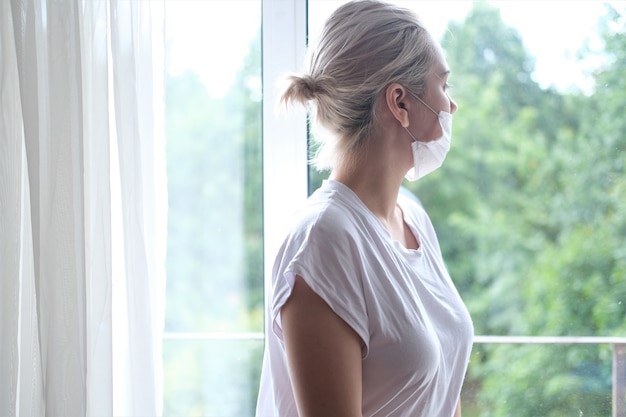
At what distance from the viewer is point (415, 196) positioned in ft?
5.40

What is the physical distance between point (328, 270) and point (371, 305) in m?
0.09

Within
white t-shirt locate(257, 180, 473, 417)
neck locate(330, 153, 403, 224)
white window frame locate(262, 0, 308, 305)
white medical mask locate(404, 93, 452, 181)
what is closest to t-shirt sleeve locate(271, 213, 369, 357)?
white t-shirt locate(257, 180, 473, 417)

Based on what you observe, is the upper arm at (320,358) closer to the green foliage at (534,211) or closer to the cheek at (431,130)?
the cheek at (431,130)

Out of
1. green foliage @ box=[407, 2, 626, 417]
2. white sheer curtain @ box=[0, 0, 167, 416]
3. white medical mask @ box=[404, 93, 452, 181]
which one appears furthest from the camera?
green foliage @ box=[407, 2, 626, 417]

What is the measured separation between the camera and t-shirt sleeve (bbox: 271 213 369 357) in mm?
1084

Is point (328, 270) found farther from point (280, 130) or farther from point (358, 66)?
point (280, 130)

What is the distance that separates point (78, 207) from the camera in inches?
46.8

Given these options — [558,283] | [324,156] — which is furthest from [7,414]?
[558,283]

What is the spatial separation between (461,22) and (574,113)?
0.33 m

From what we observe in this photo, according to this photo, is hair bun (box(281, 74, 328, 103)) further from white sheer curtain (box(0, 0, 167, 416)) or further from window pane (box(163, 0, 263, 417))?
window pane (box(163, 0, 263, 417))

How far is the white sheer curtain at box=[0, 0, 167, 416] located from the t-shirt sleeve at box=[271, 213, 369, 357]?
29cm

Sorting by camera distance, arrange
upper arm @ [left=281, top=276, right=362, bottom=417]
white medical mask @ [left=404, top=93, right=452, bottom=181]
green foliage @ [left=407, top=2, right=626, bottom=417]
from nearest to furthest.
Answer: upper arm @ [left=281, top=276, right=362, bottom=417]
white medical mask @ [left=404, top=93, right=452, bottom=181]
green foliage @ [left=407, top=2, right=626, bottom=417]

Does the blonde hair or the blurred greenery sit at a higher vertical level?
the blonde hair

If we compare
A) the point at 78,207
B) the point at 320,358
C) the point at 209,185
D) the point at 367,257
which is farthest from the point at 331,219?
the point at 209,185
